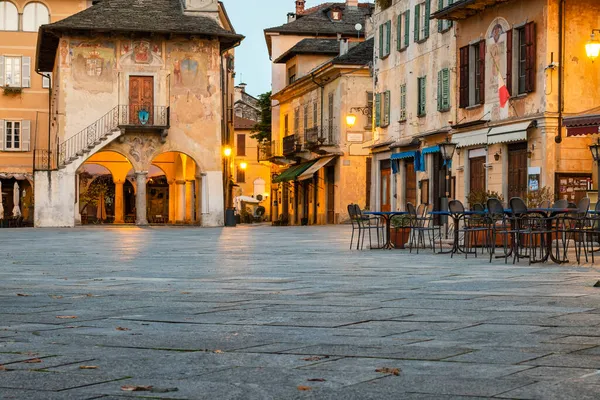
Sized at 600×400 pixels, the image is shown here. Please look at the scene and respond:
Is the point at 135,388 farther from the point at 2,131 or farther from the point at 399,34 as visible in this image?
the point at 2,131

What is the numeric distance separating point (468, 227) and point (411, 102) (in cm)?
2023

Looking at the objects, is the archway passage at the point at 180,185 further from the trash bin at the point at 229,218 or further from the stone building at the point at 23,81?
the stone building at the point at 23,81

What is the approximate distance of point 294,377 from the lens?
4887mm

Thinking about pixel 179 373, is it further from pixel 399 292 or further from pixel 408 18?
pixel 408 18

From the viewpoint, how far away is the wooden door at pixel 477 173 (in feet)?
105

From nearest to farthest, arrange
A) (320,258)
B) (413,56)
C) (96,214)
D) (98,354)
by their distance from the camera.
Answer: (98,354)
(320,258)
(413,56)
(96,214)

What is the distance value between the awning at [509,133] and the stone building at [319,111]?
1779 centimetres

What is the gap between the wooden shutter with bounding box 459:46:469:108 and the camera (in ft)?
107

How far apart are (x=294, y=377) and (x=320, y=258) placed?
11431mm

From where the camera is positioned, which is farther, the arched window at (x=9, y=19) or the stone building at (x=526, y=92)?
the arched window at (x=9, y=19)

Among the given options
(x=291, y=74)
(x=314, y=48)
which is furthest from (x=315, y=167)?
(x=291, y=74)

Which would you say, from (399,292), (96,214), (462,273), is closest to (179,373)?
(399,292)

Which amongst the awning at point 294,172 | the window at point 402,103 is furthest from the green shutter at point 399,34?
the awning at point 294,172

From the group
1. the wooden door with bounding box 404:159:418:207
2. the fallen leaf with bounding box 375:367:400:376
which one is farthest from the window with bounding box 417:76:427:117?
the fallen leaf with bounding box 375:367:400:376
